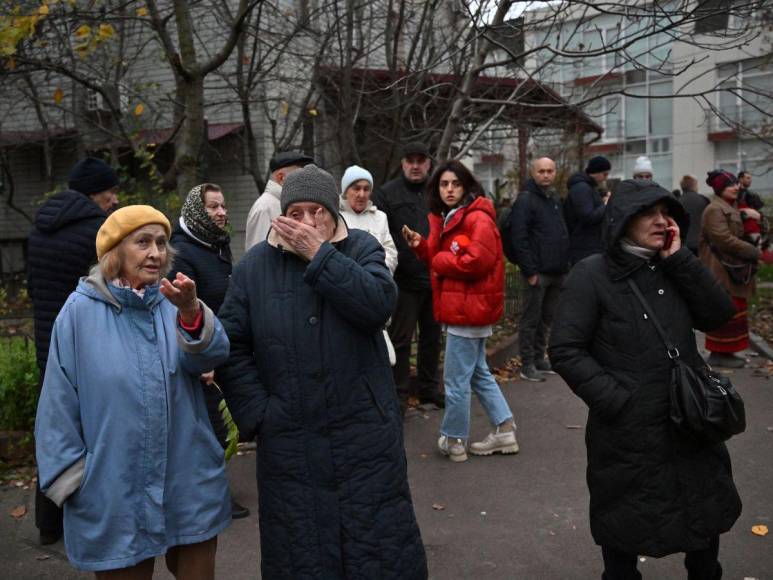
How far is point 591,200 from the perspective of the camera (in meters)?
8.36

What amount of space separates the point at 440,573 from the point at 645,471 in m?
1.38

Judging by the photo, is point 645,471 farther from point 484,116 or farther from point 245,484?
point 484,116

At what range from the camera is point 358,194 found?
5871 mm

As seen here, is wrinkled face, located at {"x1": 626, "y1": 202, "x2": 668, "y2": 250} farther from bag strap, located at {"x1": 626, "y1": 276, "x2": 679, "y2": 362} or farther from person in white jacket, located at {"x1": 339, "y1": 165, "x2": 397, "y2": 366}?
person in white jacket, located at {"x1": 339, "y1": 165, "x2": 397, "y2": 366}

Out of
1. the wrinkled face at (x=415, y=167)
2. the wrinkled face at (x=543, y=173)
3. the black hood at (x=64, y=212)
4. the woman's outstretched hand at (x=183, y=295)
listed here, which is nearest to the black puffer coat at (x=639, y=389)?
the woman's outstretched hand at (x=183, y=295)

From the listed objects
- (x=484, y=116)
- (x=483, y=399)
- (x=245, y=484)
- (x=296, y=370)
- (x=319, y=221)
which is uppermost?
(x=484, y=116)

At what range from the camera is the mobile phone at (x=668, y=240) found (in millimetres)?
3291

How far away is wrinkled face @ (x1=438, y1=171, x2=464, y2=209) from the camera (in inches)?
216

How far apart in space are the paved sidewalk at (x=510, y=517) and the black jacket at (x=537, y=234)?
1.65m

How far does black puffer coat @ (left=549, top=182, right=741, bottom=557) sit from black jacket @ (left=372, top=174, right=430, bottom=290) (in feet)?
10.7

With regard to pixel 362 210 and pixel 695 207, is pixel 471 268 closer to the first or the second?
pixel 362 210

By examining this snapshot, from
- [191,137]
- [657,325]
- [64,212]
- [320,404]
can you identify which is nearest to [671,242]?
[657,325]

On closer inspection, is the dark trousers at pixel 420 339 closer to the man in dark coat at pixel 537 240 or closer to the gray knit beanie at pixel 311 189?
the man in dark coat at pixel 537 240

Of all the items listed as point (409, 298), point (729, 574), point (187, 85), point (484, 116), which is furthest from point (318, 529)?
point (484, 116)
